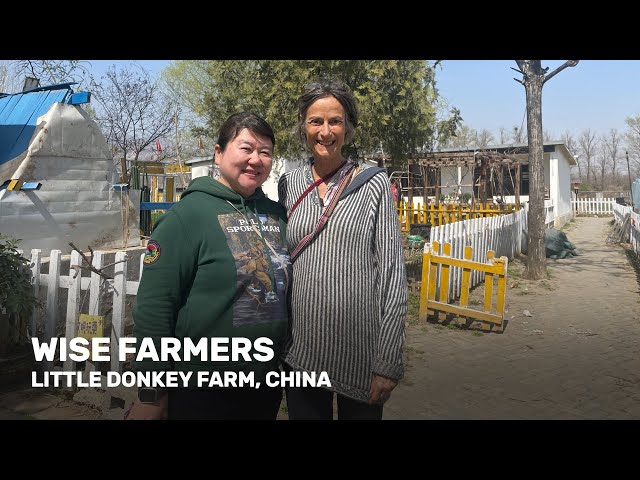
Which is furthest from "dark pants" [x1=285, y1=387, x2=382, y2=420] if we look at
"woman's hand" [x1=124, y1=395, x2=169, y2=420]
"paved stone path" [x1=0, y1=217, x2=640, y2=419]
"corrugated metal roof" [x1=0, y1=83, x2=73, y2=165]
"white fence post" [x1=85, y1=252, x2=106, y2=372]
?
"corrugated metal roof" [x1=0, y1=83, x2=73, y2=165]

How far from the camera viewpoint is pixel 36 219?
607 centimetres

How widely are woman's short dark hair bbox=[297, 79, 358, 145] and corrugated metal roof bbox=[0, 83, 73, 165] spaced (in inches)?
207

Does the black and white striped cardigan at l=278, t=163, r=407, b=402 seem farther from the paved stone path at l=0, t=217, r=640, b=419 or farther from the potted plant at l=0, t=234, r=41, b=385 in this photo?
the potted plant at l=0, t=234, r=41, b=385

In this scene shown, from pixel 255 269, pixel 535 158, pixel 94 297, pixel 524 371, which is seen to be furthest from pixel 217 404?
pixel 535 158

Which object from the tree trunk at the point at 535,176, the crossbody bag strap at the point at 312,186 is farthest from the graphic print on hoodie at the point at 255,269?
the tree trunk at the point at 535,176

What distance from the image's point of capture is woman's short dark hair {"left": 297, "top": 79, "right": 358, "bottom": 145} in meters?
1.98

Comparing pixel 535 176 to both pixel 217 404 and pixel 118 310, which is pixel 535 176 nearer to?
pixel 118 310

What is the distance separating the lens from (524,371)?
497cm

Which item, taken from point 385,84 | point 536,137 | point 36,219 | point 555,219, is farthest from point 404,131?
point 555,219

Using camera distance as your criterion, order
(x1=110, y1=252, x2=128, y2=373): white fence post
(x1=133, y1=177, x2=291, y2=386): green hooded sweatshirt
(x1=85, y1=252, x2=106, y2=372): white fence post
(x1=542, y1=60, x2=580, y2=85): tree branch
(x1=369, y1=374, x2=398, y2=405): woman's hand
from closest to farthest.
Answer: (x1=133, y1=177, x2=291, y2=386): green hooded sweatshirt → (x1=369, y1=374, x2=398, y2=405): woman's hand → (x1=110, y1=252, x2=128, y2=373): white fence post → (x1=85, y1=252, x2=106, y2=372): white fence post → (x1=542, y1=60, x2=580, y2=85): tree branch

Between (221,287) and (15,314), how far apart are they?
3.66 metres

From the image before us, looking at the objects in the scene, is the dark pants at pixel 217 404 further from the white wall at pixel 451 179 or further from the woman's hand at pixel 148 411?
the white wall at pixel 451 179

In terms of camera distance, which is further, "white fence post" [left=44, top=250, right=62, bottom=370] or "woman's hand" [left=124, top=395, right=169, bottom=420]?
"white fence post" [left=44, top=250, right=62, bottom=370]

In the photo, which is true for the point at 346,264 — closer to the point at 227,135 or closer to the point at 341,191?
the point at 341,191
